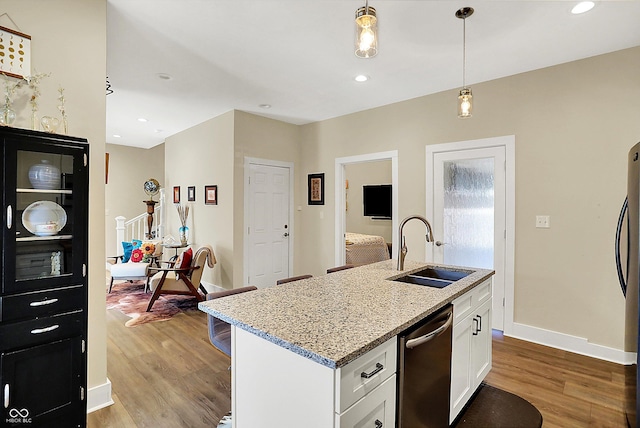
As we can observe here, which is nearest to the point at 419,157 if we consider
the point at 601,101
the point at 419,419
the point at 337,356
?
the point at 601,101

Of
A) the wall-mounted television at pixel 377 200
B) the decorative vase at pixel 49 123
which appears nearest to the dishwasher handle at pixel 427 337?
the decorative vase at pixel 49 123

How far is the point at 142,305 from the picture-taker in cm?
442

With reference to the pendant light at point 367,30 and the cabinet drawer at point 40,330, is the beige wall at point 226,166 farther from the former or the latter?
the pendant light at point 367,30

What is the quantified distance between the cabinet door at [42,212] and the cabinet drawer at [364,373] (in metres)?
1.72

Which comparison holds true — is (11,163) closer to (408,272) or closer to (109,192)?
(408,272)

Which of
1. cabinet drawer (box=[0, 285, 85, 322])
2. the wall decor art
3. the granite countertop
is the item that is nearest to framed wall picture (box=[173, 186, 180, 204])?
the wall decor art

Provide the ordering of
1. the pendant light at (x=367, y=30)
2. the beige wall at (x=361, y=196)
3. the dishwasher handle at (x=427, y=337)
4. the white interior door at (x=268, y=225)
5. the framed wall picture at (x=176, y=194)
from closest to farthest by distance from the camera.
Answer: the dishwasher handle at (x=427, y=337)
the pendant light at (x=367, y=30)
the white interior door at (x=268, y=225)
the framed wall picture at (x=176, y=194)
the beige wall at (x=361, y=196)

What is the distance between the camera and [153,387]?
7.98 feet

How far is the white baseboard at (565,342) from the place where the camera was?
2.87 m

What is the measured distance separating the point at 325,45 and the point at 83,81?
5.97 ft

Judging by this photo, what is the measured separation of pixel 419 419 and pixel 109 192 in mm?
7803

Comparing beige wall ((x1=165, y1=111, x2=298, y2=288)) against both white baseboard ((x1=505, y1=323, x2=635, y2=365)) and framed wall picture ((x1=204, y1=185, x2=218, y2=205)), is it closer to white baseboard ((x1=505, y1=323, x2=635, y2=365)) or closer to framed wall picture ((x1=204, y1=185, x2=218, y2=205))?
framed wall picture ((x1=204, y1=185, x2=218, y2=205))

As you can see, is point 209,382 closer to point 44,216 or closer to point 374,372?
point 44,216

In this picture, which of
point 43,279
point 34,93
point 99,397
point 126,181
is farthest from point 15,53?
point 126,181
